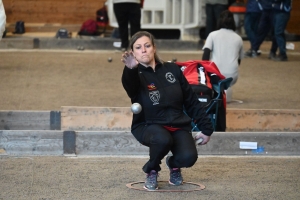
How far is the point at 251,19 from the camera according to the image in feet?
48.0

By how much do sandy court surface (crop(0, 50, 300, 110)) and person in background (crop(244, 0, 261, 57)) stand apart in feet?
1.24

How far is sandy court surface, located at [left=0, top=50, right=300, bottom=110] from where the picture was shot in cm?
976

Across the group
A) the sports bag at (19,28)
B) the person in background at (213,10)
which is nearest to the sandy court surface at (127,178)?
the person in background at (213,10)

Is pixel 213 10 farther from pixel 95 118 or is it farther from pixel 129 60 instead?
pixel 129 60

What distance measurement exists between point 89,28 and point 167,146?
11.0 m

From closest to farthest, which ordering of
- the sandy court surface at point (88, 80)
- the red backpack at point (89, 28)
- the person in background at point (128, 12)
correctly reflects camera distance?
the sandy court surface at point (88, 80) < the person in background at point (128, 12) < the red backpack at point (89, 28)

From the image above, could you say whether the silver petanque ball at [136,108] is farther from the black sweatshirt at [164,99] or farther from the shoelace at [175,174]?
the shoelace at [175,174]

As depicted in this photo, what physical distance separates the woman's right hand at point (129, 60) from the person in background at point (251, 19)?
30.4 feet

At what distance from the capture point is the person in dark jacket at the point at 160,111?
5609mm

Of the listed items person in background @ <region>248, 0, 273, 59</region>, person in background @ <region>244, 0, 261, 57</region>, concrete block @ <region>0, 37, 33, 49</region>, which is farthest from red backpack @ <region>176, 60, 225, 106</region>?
concrete block @ <region>0, 37, 33, 49</region>

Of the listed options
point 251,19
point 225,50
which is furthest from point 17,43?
point 225,50

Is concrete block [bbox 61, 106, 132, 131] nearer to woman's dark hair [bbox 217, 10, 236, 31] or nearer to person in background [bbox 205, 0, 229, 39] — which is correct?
woman's dark hair [bbox 217, 10, 236, 31]

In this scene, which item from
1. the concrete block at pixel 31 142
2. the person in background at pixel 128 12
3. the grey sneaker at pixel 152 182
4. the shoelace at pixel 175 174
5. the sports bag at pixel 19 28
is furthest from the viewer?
the sports bag at pixel 19 28

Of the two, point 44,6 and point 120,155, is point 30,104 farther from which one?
point 44,6
